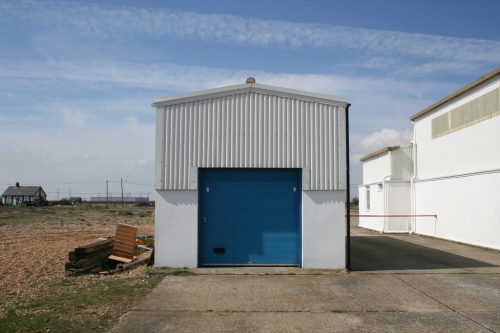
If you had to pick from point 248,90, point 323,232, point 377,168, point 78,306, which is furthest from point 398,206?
point 78,306

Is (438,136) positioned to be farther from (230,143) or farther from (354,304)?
(354,304)

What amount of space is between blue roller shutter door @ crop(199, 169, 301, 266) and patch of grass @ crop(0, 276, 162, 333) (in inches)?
71.8

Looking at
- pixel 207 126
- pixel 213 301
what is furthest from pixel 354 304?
pixel 207 126

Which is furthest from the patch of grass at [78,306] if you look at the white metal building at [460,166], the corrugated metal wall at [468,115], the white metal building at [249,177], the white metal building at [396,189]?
the white metal building at [396,189]

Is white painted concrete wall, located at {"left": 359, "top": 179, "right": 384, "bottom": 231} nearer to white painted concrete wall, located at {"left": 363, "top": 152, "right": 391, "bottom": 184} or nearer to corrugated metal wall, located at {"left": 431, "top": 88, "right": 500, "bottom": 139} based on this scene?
white painted concrete wall, located at {"left": 363, "top": 152, "right": 391, "bottom": 184}

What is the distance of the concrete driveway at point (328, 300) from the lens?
6.61 meters

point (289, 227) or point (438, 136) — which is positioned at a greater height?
point (438, 136)

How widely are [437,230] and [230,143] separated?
13150 mm

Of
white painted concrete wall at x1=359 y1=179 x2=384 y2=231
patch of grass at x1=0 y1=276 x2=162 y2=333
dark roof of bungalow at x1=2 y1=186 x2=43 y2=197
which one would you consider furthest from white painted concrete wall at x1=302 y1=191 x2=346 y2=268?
dark roof of bungalow at x1=2 y1=186 x2=43 y2=197

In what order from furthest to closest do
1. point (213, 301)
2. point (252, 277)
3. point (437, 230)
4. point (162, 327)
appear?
point (437, 230), point (252, 277), point (213, 301), point (162, 327)

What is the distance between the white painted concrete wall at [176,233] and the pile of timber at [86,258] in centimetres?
173

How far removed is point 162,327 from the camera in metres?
6.48

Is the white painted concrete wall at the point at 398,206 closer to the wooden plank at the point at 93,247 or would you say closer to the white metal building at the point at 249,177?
the white metal building at the point at 249,177

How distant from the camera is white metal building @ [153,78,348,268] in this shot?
10.9 metres
